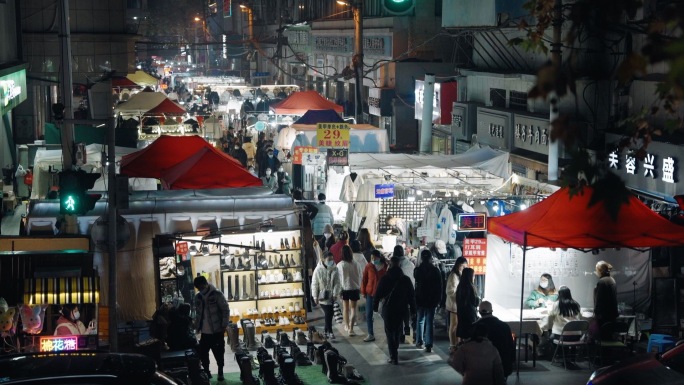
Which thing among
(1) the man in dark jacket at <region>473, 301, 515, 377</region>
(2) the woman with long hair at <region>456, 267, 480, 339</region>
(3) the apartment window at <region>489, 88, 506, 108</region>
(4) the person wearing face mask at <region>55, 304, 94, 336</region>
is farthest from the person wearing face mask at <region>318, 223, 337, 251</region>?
(3) the apartment window at <region>489, 88, 506, 108</region>

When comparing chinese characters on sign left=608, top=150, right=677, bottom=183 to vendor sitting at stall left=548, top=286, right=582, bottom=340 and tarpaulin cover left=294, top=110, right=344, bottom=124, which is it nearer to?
vendor sitting at stall left=548, top=286, right=582, bottom=340

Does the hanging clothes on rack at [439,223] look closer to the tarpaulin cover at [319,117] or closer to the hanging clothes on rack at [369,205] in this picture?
the hanging clothes on rack at [369,205]

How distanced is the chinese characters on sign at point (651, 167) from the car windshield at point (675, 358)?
7342 mm

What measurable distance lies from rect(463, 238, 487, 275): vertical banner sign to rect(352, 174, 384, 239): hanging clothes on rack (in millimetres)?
4341

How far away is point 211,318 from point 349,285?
11.0ft

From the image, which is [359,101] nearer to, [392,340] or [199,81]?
[392,340]

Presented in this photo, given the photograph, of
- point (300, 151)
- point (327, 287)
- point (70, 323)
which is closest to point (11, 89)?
point (300, 151)

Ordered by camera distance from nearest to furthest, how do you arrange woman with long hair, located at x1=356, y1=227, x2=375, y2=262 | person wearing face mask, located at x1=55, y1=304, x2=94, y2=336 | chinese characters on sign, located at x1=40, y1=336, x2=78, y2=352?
chinese characters on sign, located at x1=40, y1=336, x2=78, y2=352, person wearing face mask, located at x1=55, y1=304, x2=94, y2=336, woman with long hair, located at x1=356, y1=227, x2=375, y2=262

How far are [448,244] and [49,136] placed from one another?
16039mm

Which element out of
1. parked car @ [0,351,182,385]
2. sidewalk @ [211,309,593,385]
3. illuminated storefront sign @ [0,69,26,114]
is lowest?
sidewalk @ [211,309,593,385]

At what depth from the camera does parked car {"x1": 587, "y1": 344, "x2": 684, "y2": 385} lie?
1058 centimetres

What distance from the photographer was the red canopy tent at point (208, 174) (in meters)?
19.5

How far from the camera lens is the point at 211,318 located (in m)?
14.3

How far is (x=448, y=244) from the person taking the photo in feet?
60.0
